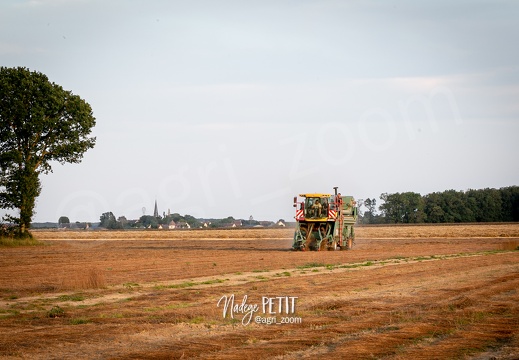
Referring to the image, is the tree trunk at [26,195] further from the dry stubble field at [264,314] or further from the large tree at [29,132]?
the dry stubble field at [264,314]

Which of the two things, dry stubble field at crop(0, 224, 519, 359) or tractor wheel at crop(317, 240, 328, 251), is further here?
tractor wheel at crop(317, 240, 328, 251)

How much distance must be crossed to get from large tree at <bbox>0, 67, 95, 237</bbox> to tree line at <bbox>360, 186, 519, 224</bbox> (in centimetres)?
7284

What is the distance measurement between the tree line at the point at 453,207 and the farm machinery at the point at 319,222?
253 feet

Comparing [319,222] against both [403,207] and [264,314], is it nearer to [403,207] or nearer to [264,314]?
[264,314]

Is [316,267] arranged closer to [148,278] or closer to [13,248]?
[148,278]

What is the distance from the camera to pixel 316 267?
27.2 metres

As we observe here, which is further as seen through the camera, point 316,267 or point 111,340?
point 316,267

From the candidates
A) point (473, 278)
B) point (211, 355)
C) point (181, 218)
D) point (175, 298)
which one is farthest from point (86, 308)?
point (181, 218)

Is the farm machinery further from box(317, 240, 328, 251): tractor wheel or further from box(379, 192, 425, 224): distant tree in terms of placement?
box(379, 192, 425, 224): distant tree

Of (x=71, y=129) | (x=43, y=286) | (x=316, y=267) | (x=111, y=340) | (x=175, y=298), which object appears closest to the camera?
(x=111, y=340)

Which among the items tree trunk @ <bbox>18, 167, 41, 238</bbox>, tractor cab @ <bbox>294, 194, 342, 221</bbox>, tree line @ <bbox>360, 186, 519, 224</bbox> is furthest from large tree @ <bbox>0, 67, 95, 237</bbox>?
tree line @ <bbox>360, 186, 519, 224</bbox>

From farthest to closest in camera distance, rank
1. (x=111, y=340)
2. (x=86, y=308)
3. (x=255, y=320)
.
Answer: (x=86, y=308)
(x=255, y=320)
(x=111, y=340)

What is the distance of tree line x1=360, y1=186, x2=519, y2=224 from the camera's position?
11962cm

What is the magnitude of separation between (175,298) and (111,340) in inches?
213
